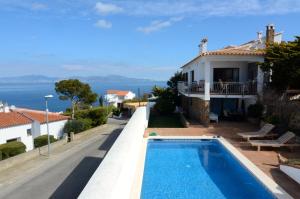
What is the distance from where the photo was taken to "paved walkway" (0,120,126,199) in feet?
36.1

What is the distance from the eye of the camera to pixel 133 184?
1064cm

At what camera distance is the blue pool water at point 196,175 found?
1029cm

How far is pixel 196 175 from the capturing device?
12344 mm

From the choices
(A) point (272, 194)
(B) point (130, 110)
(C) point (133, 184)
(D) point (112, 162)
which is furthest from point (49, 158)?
(B) point (130, 110)

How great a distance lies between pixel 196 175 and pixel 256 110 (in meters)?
11.0

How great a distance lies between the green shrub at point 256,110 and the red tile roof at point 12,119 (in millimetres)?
17991

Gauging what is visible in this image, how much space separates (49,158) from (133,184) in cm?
779

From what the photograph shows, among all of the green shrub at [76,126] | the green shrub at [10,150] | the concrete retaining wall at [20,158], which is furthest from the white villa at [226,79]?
the green shrub at [10,150]

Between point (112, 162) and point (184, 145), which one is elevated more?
point (112, 162)

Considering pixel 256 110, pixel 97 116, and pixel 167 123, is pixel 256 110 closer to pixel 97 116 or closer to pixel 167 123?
pixel 167 123

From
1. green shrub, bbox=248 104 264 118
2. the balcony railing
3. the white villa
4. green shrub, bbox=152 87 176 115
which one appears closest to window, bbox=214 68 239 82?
the white villa

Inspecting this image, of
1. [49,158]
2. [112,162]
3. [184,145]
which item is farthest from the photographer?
[184,145]

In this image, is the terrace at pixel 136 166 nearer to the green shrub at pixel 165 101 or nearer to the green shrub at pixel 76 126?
the green shrub at pixel 165 101

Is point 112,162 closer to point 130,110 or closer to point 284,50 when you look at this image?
point 284,50
